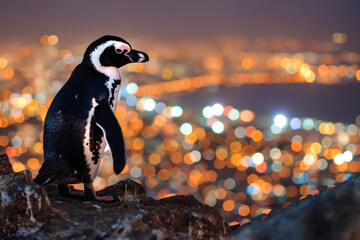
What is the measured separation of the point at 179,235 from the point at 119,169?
3.08 feet

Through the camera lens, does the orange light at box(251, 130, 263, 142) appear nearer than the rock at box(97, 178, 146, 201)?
No

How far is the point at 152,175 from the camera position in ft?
115

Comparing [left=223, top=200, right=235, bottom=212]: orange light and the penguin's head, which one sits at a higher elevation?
the penguin's head

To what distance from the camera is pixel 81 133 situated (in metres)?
2.82

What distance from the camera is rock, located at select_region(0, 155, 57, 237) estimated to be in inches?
80.3

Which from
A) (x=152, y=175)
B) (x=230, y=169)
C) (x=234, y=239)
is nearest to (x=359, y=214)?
(x=234, y=239)

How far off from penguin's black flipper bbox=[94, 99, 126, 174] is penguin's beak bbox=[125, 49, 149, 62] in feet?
1.55

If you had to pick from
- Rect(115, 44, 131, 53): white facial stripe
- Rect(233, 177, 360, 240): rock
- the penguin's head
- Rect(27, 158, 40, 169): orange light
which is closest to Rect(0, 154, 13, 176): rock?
the penguin's head

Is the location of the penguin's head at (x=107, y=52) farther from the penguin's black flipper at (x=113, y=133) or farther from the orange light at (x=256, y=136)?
the orange light at (x=256, y=136)

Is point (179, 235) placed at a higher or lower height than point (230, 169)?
higher

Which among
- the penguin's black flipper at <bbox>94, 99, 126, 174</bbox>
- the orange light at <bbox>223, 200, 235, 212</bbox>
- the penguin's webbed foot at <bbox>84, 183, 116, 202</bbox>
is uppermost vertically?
the penguin's black flipper at <bbox>94, 99, 126, 174</bbox>

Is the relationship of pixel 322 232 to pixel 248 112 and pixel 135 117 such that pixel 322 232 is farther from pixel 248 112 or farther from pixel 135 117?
pixel 248 112

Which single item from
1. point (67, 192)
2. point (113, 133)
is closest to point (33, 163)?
point (67, 192)

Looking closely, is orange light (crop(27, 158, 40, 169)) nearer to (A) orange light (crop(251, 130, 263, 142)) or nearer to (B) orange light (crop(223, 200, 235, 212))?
(B) orange light (crop(223, 200, 235, 212))
